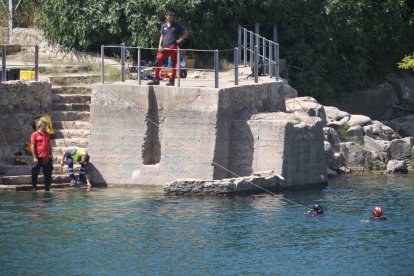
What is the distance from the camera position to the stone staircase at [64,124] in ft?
109

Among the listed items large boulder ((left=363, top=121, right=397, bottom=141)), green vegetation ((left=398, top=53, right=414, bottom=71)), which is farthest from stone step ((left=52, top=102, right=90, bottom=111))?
green vegetation ((left=398, top=53, right=414, bottom=71))

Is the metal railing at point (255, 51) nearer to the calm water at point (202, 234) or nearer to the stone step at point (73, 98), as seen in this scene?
the stone step at point (73, 98)

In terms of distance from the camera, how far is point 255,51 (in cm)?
3675

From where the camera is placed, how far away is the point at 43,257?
87.4 ft

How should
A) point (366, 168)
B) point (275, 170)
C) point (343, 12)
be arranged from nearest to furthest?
point (275, 170) < point (366, 168) < point (343, 12)

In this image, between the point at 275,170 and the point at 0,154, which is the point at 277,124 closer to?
the point at 275,170

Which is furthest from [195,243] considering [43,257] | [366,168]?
[366,168]

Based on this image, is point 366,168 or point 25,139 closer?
point 25,139

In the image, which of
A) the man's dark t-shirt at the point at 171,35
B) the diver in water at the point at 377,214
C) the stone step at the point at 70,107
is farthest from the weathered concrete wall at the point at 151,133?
the diver in water at the point at 377,214

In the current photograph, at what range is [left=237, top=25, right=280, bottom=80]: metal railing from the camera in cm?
3694

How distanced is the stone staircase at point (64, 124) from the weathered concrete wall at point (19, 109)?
0.27 m

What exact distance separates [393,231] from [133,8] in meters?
12.9

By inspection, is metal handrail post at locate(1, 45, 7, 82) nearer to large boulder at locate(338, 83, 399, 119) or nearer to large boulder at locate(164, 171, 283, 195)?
large boulder at locate(164, 171, 283, 195)

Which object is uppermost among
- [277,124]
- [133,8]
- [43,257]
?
[133,8]
